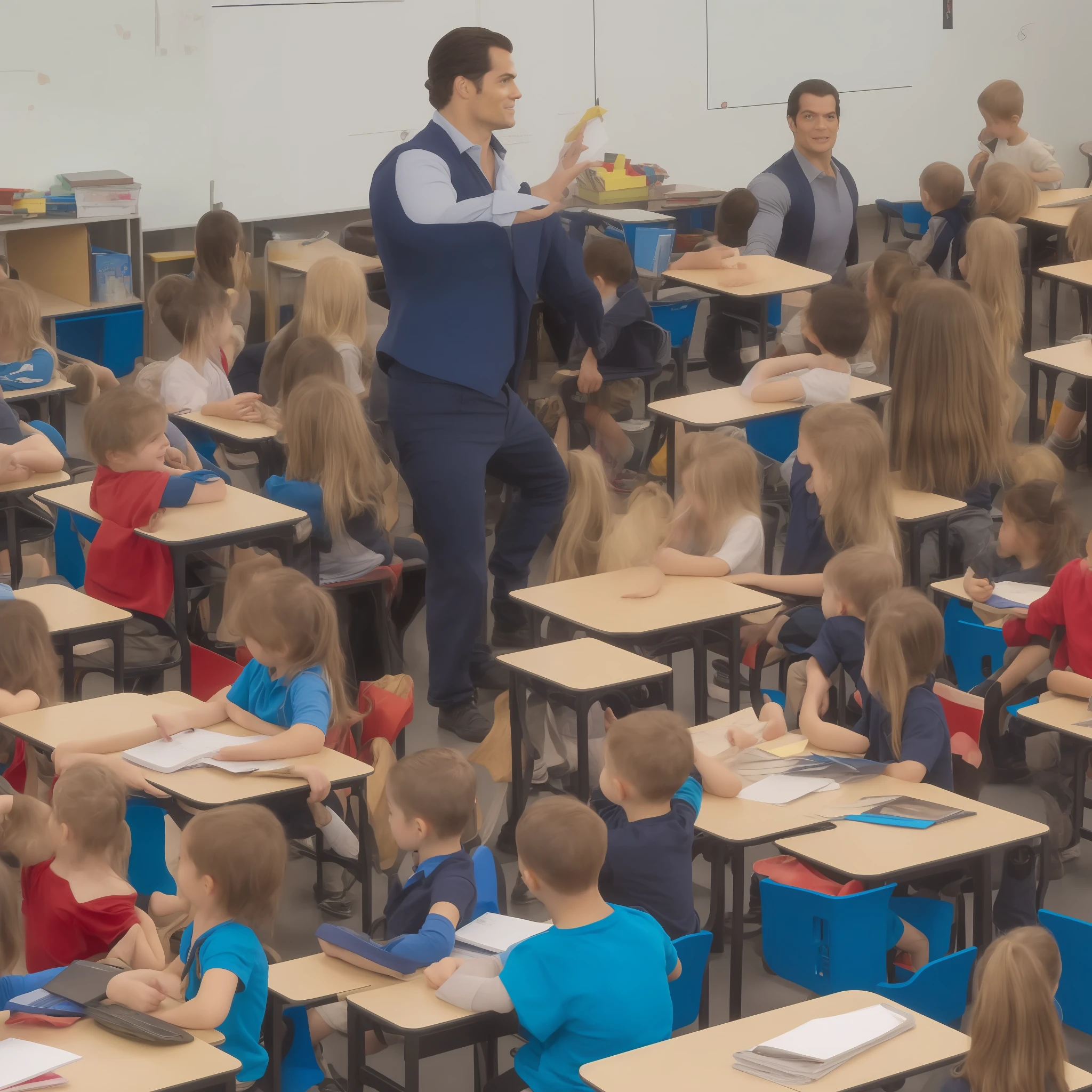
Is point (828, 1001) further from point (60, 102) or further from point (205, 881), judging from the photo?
point (60, 102)

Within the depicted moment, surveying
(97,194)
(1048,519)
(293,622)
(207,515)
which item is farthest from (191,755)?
(97,194)

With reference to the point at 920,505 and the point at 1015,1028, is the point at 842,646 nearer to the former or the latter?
the point at 920,505

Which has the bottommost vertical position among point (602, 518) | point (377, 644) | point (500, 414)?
point (377, 644)

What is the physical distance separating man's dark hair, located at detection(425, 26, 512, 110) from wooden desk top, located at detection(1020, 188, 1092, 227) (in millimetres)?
4601

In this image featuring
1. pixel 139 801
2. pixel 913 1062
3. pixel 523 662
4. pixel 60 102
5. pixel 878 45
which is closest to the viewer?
pixel 913 1062

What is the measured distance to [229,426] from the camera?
5.98 meters

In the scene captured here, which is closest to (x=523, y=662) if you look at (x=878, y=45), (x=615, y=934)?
(x=615, y=934)

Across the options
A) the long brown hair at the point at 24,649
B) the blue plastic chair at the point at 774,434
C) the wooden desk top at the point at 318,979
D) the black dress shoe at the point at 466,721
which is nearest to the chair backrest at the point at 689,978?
the wooden desk top at the point at 318,979

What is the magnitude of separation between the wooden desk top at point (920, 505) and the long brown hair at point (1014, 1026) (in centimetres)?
285

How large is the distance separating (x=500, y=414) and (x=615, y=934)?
2354 mm

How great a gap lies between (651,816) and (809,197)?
513cm

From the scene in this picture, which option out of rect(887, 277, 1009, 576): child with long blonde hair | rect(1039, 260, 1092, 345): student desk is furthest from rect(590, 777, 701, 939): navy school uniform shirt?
rect(1039, 260, 1092, 345): student desk

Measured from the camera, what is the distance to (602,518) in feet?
17.4

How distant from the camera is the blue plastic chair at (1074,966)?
128 inches
